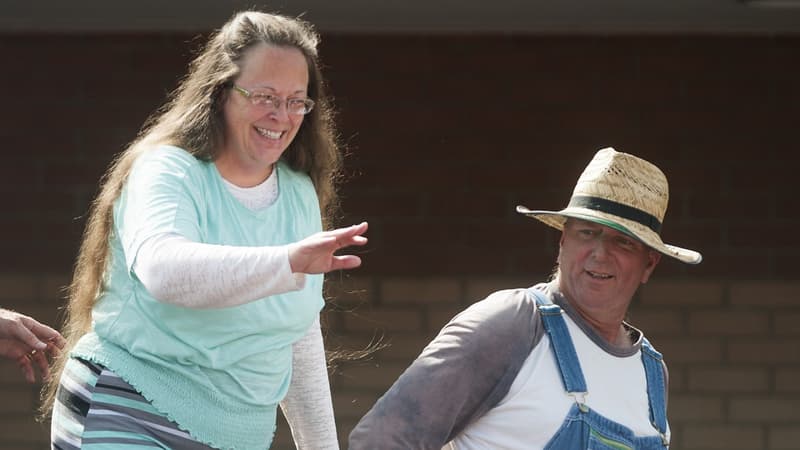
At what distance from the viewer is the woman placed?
2.63m

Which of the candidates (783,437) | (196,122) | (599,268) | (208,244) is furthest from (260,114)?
(783,437)

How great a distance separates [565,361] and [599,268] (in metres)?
0.23

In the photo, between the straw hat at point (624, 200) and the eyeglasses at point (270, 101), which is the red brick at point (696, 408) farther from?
the eyeglasses at point (270, 101)

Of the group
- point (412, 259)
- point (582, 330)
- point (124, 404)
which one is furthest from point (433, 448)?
point (412, 259)

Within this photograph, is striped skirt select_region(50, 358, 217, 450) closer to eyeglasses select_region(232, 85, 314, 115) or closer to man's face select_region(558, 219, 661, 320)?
eyeglasses select_region(232, 85, 314, 115)

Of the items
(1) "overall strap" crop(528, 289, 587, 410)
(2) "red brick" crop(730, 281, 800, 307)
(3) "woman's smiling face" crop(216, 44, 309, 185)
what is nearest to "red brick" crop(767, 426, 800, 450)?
(2) "red brick" crop(730, 281, 800, 307)

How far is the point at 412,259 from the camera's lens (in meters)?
5.98

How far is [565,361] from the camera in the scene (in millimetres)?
2547

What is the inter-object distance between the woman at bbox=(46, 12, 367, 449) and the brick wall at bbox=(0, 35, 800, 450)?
2969mm

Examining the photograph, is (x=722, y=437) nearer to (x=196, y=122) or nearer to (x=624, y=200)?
(x=624, y=200)

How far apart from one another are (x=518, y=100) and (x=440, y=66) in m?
0.38

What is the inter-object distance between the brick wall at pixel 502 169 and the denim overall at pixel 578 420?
3.31 m

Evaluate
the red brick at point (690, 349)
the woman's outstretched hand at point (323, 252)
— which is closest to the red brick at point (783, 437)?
the red brick at point (690, 349)

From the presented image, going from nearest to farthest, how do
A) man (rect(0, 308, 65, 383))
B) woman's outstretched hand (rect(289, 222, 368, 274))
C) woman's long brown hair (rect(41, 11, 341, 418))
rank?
1. woman's outstretched hand (rect(289, 222, 368, 274))
2. woman's long brown hair (rect(41, 11, 341, 418))
3. man (rect(0, 308, 65, 383))
